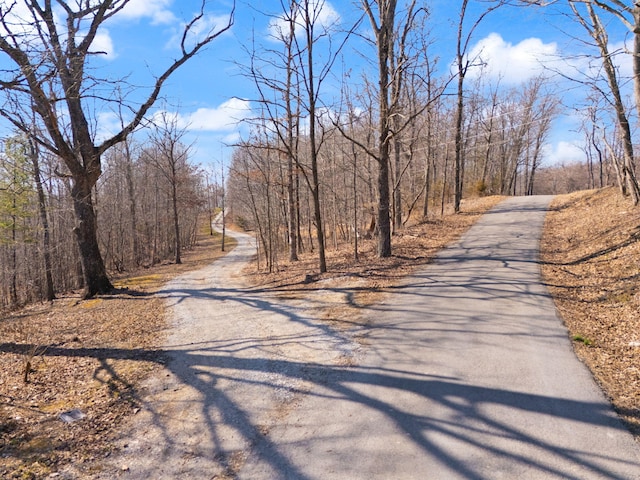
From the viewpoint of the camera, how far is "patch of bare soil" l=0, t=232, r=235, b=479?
3.70 meters

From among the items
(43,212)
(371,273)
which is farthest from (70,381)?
(43,212)

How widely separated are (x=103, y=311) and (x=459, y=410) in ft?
28.8

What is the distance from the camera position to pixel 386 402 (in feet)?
13.5

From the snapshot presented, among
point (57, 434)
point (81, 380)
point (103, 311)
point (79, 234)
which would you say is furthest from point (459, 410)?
point (79, 234)

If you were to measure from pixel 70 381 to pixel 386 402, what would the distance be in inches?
167

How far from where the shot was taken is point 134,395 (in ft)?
15.7

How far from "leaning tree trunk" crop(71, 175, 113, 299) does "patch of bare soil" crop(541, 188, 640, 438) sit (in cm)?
1162

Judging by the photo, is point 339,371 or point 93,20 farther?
point 93,20

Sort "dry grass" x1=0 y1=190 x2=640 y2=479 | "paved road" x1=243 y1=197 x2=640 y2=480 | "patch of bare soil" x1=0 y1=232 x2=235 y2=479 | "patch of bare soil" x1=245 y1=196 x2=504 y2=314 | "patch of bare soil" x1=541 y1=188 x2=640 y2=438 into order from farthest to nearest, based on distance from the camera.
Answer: "patch of bare soil" x1=245 y1=196 x2=504 y2=314, "patch of bare soil" x1=541 y1=188 x2=640 y2=438, "dry grass" x1=0 y1=190 x2=640 y2=479, "patch of bare soil" x1=0 y1=232 x2=235 y2=479, "paved road" x1=243 y1=197 x2=640 y2=480

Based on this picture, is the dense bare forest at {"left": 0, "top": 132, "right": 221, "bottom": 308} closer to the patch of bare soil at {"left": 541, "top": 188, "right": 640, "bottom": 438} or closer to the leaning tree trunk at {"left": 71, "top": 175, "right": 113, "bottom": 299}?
the leaning tree trunk at {"left": 71, "top": 175, "right": 113, "bottom": 299}

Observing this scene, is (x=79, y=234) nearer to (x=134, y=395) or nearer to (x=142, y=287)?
(x=142, y=287)

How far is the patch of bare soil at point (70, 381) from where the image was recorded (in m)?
3.70

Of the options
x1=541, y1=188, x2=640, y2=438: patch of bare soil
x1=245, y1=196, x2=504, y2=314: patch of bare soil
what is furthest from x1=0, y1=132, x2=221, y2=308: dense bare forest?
x1=541, y1=188, x2=640, y2=438: patch of bare soil

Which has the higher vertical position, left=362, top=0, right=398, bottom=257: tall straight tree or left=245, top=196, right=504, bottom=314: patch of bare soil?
left=362, top=0, right=398, bottom=257: tall straight tree
